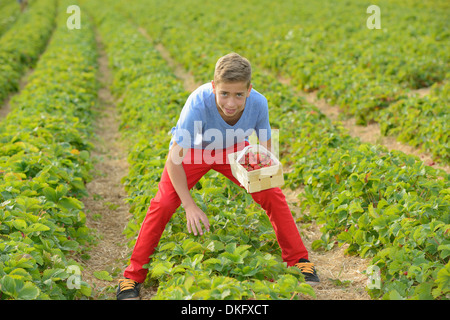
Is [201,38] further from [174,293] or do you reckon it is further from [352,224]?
[174,293]

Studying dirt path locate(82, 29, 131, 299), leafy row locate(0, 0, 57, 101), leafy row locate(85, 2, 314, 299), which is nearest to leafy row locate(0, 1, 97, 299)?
dirt path locate(82, 29, 131, 299)

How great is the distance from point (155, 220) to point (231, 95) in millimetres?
1104

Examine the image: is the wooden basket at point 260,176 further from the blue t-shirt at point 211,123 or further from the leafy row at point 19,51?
the leafy row at point 19,51

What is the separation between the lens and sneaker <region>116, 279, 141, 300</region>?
3293mm

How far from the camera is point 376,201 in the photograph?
4.17 meters

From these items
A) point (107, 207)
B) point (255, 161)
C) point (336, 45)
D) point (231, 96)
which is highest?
point (336, 45)

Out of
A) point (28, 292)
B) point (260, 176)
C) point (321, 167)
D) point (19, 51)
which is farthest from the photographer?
point (19, 51)

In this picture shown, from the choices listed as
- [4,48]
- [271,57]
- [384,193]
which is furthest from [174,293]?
[4,48]

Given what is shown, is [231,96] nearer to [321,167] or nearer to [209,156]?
[209,156]

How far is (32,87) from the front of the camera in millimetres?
8742

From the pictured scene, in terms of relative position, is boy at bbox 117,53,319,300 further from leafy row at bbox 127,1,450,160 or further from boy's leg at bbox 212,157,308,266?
leafy row at bbox 127,1,450,160

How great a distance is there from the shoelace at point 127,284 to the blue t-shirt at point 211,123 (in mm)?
1108

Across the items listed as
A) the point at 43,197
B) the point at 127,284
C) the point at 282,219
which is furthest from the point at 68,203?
the point at 282,219

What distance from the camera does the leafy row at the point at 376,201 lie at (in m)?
3.13
